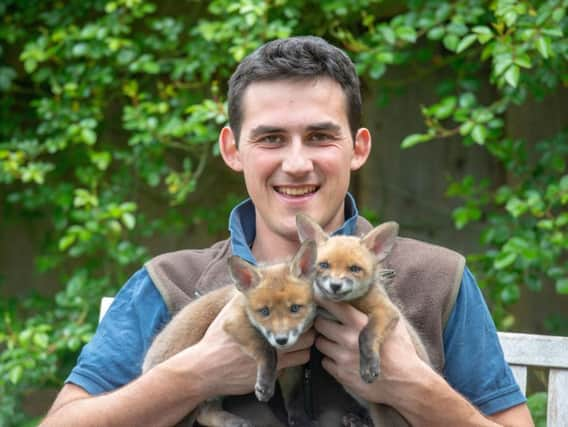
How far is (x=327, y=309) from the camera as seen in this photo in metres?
2.48

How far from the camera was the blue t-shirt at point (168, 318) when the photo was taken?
2.78 meters

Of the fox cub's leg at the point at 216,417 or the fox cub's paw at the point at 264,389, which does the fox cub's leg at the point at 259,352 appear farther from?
the fox cub's leg at the point at 216,417

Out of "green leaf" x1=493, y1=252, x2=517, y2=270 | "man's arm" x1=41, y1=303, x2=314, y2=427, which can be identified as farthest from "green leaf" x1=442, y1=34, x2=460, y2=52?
"man's arm" x1=41, y1=303, x2=314, y2=427

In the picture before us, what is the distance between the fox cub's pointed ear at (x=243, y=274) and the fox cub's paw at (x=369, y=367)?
0.38 meters

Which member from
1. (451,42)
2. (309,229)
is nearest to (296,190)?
(309,229)

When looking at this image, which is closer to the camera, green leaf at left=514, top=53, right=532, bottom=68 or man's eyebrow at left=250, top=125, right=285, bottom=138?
man's eyebrow at left=250, top=125, right=285, bottom=138

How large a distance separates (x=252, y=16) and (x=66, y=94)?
1284 mm

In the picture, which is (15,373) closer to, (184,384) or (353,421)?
(184,384)

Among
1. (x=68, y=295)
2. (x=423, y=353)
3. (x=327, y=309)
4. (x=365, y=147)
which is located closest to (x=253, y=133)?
(x=365, y=147)

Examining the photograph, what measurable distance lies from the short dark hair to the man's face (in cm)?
3

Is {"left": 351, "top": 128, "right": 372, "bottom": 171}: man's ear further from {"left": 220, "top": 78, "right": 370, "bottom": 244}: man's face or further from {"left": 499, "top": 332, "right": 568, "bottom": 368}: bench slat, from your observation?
{"left": 499, "top": 332, "right": 568, "bottom": 368}: bench slat

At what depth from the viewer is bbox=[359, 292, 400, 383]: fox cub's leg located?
2.35m

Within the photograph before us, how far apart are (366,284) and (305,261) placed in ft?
0.67

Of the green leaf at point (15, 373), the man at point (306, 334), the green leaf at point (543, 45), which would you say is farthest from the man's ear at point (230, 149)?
the green leaf at point (15, 373)
